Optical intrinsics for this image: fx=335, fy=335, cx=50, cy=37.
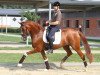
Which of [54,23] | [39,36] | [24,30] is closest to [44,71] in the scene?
[39,36]

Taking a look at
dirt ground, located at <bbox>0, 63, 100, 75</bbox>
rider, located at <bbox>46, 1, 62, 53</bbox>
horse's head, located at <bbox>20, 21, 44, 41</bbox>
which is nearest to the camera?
dirt ground, located at <bbox>0, 63, 100, 75</bbox>

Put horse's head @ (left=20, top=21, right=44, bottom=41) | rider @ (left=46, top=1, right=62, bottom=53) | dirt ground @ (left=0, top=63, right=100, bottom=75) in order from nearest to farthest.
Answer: dirt ground @ (left=0, top=63, right=100, bottom=75) < rider @ (left=46, top=1, right=62, bottom=53) < horse's head @ (left=20, top=21, right=44, bottom=41)

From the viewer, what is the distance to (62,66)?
13758mm

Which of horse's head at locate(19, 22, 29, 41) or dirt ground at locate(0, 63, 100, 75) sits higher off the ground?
horse's head at locate(19, 22, 29, 41)

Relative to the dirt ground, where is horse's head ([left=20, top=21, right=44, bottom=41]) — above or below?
above

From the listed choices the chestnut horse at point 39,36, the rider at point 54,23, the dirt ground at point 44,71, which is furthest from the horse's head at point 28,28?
the dirt ground at point 44,71

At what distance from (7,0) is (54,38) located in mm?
18029

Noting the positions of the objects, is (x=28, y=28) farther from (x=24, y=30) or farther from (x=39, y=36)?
(x=39, y=36)

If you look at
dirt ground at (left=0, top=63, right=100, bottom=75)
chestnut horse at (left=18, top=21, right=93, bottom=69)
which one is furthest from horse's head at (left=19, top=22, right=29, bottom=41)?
dirt ground at (left=0, top=63, right=100, bottom=75)

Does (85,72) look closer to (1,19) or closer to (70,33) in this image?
(70,33)

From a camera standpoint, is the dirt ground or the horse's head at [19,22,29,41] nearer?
the dirt ground

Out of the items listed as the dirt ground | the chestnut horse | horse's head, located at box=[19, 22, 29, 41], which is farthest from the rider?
the dirt ground

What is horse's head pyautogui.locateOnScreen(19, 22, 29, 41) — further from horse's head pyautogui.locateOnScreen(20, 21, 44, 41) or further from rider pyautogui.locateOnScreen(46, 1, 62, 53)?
rider pyautogui.locateOnScreen(46, 1, 62, 53)

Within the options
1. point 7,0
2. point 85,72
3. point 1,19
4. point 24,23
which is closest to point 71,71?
point 85,72
